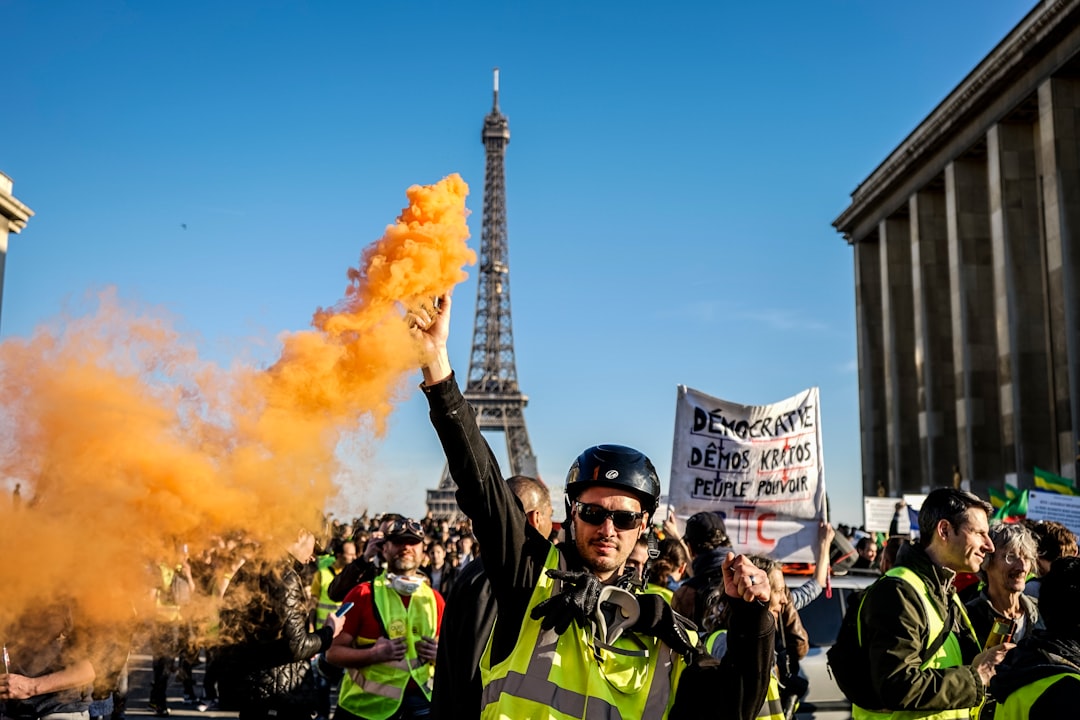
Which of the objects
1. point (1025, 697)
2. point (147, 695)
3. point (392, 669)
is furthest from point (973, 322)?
point (1025, 697)

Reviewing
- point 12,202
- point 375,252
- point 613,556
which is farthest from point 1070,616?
point 12,202

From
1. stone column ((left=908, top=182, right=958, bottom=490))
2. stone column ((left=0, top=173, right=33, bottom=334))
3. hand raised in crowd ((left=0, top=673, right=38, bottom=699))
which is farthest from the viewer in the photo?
stone column ((left=908, top=182, right=958, bottom=490))

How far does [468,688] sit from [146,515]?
182 cm

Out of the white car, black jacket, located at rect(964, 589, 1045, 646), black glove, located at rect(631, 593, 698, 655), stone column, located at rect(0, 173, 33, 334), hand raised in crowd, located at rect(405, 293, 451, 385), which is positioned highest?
stone column, located at rect(0, 173, 33, 334)

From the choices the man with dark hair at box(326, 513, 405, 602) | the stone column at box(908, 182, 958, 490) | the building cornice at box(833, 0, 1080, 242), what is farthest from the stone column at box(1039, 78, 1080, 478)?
the man with dark hair at box(326, 513, 405, 602)

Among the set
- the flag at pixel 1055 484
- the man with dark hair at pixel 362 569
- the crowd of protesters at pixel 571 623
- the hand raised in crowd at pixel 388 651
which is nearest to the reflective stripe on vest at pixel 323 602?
the man with dark hair at pixel 362 569

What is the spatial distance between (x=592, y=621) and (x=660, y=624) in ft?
0.60

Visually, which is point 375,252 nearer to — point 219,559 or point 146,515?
point 146,515

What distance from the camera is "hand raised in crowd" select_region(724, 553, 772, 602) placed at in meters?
2.89

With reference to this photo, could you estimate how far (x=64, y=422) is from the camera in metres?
4.37

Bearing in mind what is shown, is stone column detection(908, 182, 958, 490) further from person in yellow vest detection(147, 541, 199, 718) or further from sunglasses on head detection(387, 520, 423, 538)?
person in yellow vest detection(147, 541, 199, 718)

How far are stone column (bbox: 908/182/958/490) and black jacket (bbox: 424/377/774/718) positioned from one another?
39.6 metres

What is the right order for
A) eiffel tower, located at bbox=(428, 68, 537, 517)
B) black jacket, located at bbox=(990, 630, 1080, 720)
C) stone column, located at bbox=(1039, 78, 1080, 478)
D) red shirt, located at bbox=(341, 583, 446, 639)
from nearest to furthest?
1. black jacket, located at bbox=(990, 630, 1080, 720)
2. red shirt, located at bbox=(341, 583, 446, 639)
3. stone column, located at bbox=(1039, 78, 1080, 478)
4. eiffel tower, located at bbox=(428, 68, 537, 517)

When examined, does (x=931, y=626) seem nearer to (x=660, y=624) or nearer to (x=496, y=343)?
(x=660, y=624)
